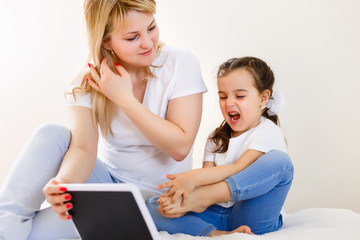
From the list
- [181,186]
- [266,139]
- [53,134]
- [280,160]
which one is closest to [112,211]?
[181,186]

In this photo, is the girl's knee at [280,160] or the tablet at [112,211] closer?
the tablet at [112,211]

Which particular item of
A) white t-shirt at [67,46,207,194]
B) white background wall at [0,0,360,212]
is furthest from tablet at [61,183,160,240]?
white background wall at [0,0,360,212]

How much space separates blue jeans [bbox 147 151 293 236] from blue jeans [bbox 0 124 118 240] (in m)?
0.31

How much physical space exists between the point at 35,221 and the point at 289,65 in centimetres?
140

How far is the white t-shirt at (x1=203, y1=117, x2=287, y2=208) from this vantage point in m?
1.44

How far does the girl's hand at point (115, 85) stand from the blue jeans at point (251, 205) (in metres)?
0.35

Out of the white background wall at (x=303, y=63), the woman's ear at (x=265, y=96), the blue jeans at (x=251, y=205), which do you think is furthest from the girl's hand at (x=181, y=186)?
the white background wall at (x=303, y=63)

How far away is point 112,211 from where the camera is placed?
95 centimetres

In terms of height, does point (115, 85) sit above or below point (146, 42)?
below

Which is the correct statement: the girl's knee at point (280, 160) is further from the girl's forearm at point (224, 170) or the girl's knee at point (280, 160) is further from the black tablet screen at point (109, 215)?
the black tablet screen at point (109, 215)

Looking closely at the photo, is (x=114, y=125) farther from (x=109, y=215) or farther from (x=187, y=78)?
(x=109, y=215)

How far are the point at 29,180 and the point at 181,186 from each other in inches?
17.0

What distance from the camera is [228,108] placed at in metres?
1.55

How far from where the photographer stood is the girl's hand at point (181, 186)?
126 cm
